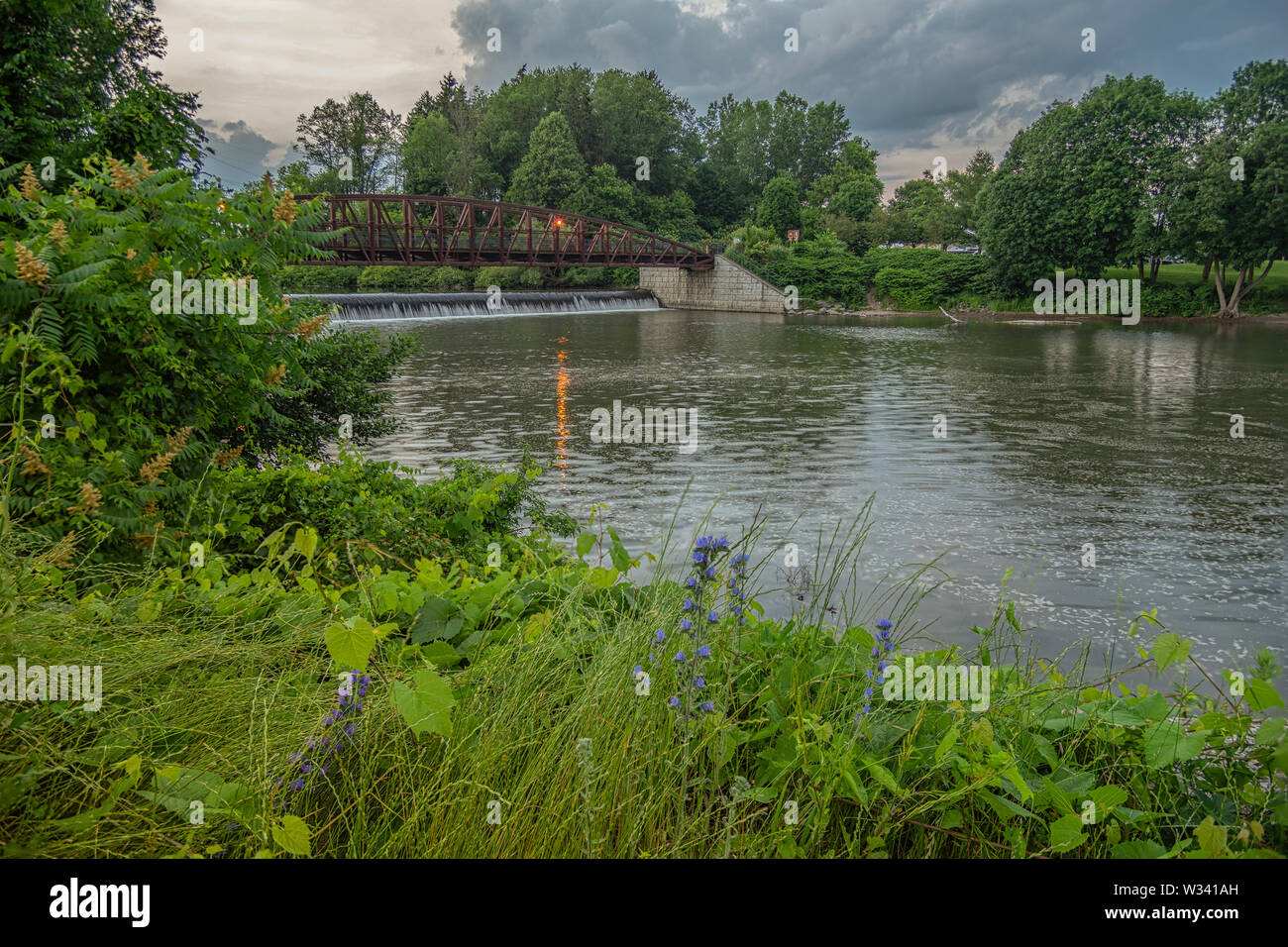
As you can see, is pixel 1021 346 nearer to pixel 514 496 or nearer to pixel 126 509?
pixel 514 496

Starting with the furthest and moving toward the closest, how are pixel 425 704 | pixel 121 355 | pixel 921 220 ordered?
pixel 921 220
pixel 121 355
pixel 425 704

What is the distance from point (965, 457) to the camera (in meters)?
13.9

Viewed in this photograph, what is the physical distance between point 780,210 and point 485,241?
30.8 meters

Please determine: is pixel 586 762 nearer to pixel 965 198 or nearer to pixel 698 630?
pixel 698 630

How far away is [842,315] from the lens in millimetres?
56750

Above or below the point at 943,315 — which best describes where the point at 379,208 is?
above

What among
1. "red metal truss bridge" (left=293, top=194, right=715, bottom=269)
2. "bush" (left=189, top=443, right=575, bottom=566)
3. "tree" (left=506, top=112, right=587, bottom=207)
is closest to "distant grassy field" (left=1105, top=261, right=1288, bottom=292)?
"red metal truss bridge" (left=293, top=194, right=715, bottom=269)

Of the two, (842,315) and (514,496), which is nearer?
(514,496)

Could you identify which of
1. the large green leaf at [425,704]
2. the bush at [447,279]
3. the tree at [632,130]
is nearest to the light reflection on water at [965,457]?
the large green leaf at [425,704]

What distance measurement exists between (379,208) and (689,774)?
51.3m

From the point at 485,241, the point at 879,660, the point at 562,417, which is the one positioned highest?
the point at 485,241

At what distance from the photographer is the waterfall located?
139 ft

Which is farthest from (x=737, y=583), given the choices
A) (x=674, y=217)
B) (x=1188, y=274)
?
(x=674, y=217)
